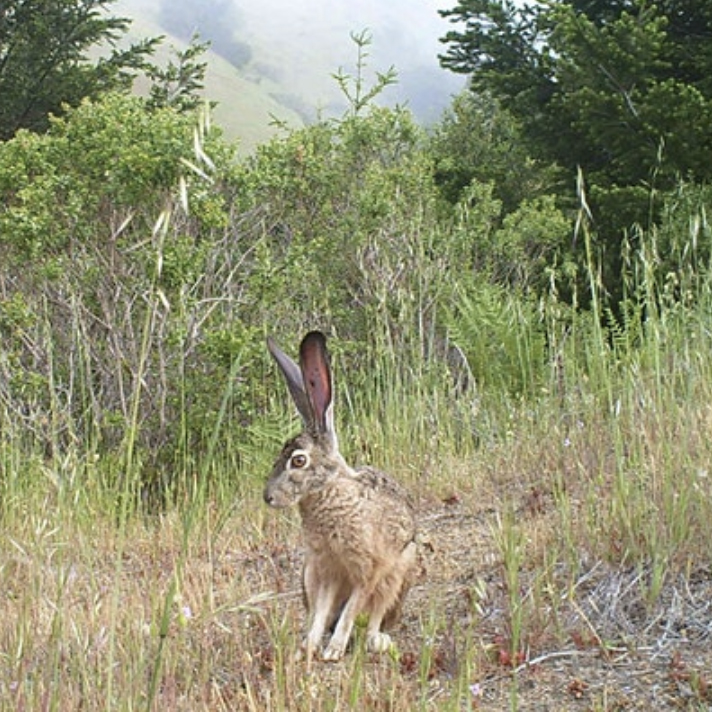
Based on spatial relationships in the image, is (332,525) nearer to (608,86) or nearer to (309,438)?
(309,438)

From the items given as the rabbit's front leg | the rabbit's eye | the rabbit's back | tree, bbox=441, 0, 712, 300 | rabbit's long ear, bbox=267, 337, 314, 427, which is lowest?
the rabbit's front leg

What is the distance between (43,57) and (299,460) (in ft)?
44.4

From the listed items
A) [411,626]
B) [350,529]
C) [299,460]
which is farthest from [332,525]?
[411,626]

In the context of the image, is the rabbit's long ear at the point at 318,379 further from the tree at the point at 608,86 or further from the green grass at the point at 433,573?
the tree at the point at 608,86

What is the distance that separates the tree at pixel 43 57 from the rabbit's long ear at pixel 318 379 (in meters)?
12.8

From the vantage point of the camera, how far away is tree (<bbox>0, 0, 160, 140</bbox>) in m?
15.7

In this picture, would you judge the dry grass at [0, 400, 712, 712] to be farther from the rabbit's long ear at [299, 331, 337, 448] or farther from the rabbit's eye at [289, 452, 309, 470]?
the rabbit's long ear at [299, 331, 337, 448]

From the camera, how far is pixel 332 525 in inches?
144

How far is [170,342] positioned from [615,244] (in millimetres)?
4055

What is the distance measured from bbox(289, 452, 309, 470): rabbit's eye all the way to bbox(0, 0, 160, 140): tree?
508 inches

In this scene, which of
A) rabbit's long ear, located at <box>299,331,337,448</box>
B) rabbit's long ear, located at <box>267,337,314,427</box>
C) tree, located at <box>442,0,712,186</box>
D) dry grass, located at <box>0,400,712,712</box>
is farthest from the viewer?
tree, located at <box>442,0,712,186</box>

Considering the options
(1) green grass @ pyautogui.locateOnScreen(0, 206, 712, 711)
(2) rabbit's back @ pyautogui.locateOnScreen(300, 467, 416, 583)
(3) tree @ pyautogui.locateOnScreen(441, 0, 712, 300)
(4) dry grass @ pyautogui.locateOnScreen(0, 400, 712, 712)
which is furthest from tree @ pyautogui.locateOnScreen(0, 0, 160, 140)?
(2) rabbit's back @ pyautogui.locateOnScreen(300, 467, 416, 583)

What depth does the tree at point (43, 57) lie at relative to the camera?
15.7 meters

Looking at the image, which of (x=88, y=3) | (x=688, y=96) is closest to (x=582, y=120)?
(x=688, y=96)
